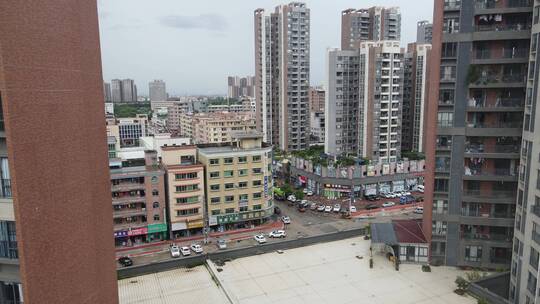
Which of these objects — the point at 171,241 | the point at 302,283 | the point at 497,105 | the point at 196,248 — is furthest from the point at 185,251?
the point at 497,105

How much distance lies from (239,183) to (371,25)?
1950 inches

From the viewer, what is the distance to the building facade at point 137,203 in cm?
3816

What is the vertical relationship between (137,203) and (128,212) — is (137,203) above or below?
above

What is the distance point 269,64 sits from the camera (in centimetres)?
7650

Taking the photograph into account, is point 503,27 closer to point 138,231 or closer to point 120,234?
point 138,231

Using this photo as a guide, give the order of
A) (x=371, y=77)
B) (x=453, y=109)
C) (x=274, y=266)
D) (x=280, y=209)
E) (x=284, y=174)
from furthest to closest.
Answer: (x=284, y=174)
(x=371, y=77)
(x=280, y=209)
(x=274, y=266)
(x=453, y=109)

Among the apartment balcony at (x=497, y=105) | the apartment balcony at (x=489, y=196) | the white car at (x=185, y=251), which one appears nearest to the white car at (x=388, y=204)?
the apartment balcony at (x=489, y=196)

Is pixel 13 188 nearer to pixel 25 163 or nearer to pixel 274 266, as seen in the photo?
pixel 25 163

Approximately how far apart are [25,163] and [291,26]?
70595 mm

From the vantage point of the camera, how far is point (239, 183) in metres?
42.9

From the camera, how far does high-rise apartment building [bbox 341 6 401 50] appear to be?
2945 inches

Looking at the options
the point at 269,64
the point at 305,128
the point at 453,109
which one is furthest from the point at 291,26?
the point at 453,109

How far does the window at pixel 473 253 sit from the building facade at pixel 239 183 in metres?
21.5

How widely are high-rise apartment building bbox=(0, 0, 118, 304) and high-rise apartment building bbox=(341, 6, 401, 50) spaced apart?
69184 millimetres
